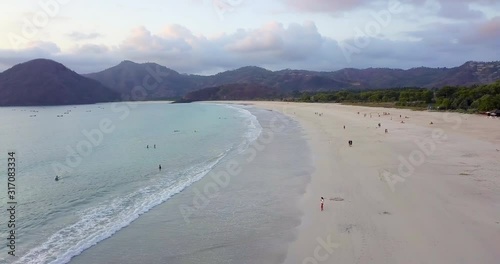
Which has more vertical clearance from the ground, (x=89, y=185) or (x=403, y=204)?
(x=403, y=204)

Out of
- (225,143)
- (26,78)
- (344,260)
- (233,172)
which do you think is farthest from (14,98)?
(344,260)

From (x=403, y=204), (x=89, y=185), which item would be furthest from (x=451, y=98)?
(x=89, y=185)

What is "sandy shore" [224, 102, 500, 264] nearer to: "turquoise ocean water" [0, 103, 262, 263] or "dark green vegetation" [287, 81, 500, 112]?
"turquoise ocean water" [0, 103, 262, 263]

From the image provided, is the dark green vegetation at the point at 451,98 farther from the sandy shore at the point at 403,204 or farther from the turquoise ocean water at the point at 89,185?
the turquoise ocean water at the point at 89,185

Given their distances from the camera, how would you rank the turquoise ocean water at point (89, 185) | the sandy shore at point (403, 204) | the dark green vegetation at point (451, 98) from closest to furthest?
the sandy shore at point (403, 204)
the turquoise ocean water at point (89, 185)
the dark green vegetation at point (451, 98)

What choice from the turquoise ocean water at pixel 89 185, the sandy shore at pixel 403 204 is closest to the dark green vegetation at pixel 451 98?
the sandy shore at pixel 403 204

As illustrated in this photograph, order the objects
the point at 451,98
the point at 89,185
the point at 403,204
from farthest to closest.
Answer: the point at 451,98 → the point at 89,185 → the point at 403,204

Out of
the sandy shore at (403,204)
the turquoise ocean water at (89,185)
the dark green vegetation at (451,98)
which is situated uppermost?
the dark green vegetation at (451,98)

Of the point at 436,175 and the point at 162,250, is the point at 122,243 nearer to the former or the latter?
the point at 162,250

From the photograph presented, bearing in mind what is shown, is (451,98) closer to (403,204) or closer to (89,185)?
(403,204)
